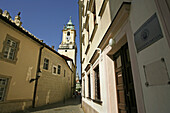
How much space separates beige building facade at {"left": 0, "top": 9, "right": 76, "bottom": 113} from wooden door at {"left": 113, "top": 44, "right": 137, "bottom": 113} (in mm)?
8729

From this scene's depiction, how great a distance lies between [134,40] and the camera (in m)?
1.78

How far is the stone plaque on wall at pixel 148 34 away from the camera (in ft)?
4.19

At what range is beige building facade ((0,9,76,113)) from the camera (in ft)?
26.8

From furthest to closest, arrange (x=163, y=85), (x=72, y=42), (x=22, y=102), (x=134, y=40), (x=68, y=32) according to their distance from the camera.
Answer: (x=68, y=32), (x=72, y=42), (x=22, y=102), (x=134, y=40), (x=163, y=85)

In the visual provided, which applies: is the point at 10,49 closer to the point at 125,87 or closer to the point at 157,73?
the point at 125,87

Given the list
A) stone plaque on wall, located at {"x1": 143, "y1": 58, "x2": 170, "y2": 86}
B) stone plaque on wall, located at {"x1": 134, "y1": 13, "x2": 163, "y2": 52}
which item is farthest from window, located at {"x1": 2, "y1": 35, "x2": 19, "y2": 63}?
stone plaque on wall, located at {"x1": 143, "y1": 58, "x2": 170, "y2": 86}

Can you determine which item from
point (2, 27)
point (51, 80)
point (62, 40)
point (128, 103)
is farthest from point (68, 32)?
point (128, 103)

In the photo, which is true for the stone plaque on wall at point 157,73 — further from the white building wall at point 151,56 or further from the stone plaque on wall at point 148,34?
the stone plaque on wall at point 148,34

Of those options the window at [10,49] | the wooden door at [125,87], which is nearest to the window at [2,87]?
the window at [10,49]

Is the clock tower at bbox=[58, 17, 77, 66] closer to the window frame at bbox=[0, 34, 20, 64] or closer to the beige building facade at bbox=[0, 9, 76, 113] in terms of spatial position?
the beige building facade at bbox=[0, 9, 76, 113]

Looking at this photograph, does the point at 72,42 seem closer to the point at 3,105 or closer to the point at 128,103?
the point at 3,105

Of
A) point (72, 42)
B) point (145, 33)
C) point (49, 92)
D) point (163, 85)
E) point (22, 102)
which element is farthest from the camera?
point (72, 42)

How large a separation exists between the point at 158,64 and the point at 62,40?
142 ft

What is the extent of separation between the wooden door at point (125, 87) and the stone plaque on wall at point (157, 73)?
1001mm
